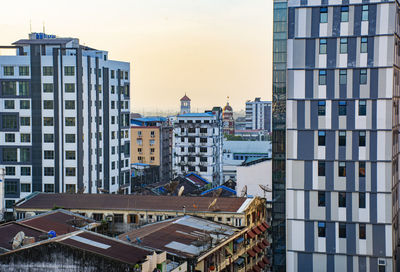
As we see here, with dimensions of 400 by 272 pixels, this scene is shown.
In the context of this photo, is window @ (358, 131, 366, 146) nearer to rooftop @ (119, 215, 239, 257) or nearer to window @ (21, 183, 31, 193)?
rooftop @ (119, 215, 239, 257)

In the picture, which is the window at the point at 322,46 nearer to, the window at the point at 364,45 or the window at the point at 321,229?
the window at the point at 364,45

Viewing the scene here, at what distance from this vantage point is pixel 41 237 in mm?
33219

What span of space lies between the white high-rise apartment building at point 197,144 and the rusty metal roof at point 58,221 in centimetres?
4680

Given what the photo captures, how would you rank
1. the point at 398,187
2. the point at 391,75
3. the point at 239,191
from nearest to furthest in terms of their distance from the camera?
the point at 391,75, the point at 398,187, the point at 239,191

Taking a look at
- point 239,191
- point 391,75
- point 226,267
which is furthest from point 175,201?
point 391,75

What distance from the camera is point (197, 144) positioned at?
89625 mm

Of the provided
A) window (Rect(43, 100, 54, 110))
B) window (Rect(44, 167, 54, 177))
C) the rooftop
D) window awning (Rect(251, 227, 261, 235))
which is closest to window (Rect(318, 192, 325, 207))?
the rooftop

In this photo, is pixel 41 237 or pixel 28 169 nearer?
pixel 41 237

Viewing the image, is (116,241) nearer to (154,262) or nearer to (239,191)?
(154,262)

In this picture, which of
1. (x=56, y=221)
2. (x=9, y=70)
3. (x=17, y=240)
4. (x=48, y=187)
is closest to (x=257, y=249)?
(x=56, y=221)

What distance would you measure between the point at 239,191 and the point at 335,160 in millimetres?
27207

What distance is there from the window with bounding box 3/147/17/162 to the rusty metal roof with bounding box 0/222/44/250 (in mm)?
26504

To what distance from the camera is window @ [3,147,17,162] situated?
61906mm

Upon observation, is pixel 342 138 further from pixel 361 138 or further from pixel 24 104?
pixel 24 104
